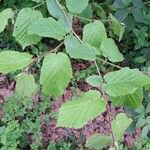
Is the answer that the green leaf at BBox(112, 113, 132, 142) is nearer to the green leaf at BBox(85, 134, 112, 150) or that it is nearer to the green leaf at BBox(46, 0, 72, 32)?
the green leaf at BBox(85, 134, 112, 150)

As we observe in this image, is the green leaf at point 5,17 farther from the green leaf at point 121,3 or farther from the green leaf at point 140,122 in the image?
the green leaf at point 140,122

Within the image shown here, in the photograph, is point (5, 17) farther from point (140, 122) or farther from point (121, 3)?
point (140, 122)

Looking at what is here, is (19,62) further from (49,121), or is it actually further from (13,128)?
(49,121)

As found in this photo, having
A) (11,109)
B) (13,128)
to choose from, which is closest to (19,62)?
(13,128)

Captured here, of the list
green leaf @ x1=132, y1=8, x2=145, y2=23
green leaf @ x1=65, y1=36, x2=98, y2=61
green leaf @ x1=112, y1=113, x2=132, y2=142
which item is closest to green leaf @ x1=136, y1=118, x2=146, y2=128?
green leaf @ x1=132, y1=8, x2=145, y2=23

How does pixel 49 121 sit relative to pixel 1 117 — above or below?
below

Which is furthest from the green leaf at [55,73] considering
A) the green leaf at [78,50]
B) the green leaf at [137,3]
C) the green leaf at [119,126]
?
the green leaf at [137,3]
